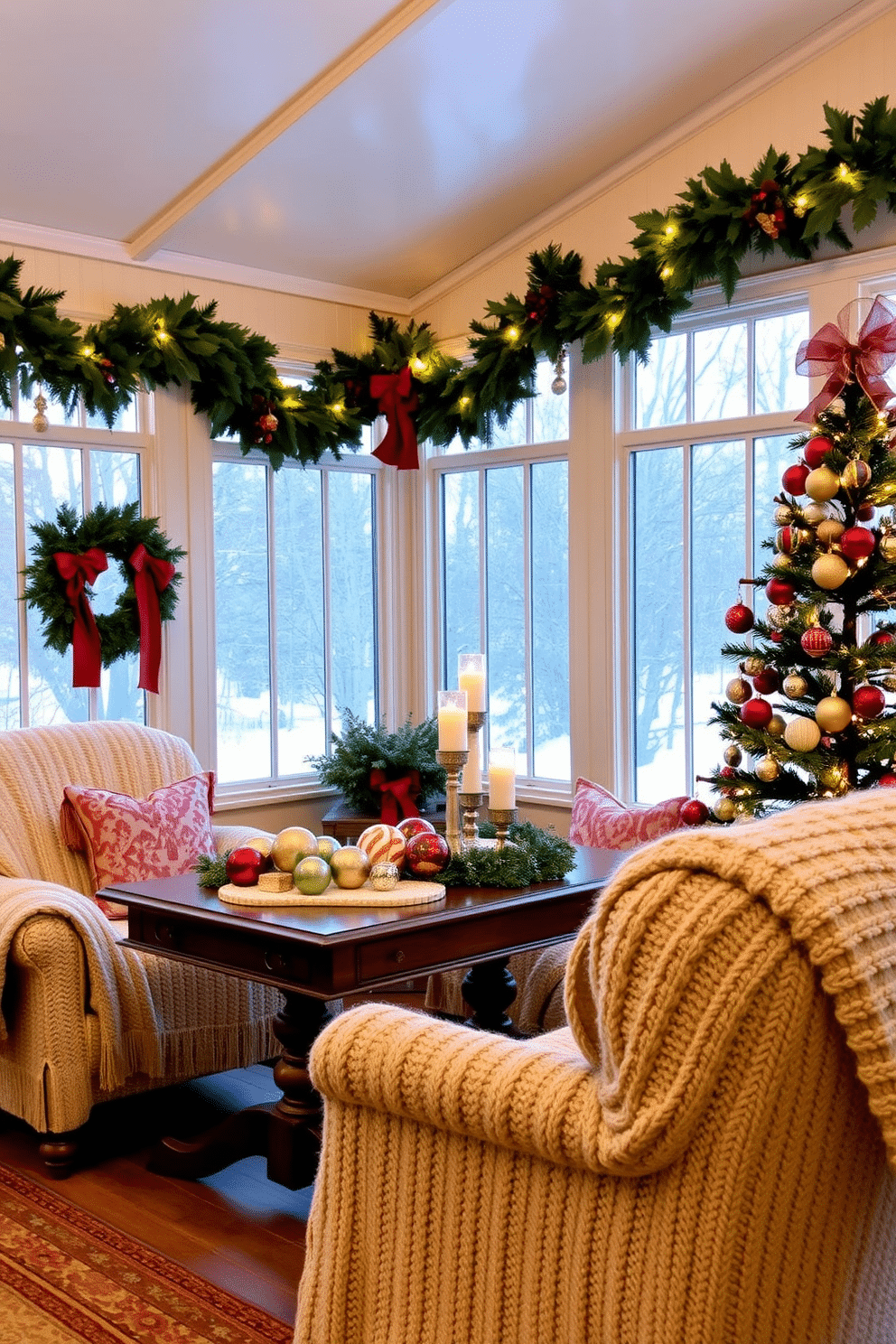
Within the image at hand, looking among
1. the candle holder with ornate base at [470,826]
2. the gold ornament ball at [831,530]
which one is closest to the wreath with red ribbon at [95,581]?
the candle holder with ornate base at [470,826]

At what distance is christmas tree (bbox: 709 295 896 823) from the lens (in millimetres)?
3291

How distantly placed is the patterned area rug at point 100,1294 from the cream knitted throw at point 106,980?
A: 1.39ft

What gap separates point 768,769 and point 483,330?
2311 mm

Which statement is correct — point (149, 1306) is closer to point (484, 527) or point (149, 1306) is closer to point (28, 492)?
point (28, 492)

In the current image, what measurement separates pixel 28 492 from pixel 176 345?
0.73m

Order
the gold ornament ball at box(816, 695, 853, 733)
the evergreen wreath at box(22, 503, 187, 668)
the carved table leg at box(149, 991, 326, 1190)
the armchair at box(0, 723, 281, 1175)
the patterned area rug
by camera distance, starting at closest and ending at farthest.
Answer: the patterned area rug → the carved table leg at box(149, 991, 326, 1190) → the armchair at box(0, 723, 281, 1175) → the gold ornament ball at box(816, 695, 853, 733) → the evergreen wreath at box(22, 503, 187, 668)

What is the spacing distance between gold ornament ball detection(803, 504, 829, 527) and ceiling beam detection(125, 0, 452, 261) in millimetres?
1675

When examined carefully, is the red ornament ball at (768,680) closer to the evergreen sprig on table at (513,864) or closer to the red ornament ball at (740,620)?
the red ornament ball at (740,620)

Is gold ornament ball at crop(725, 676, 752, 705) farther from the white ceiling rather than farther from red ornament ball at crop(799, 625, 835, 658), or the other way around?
the white ceiling

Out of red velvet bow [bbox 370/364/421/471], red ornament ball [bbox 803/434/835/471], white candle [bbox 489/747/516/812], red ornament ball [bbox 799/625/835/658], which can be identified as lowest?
white candle [bbox 489/747/516/812]

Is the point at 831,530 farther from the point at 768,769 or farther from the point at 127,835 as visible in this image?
the point at 127,835

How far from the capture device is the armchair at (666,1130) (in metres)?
1.54

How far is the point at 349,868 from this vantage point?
307 centimetres

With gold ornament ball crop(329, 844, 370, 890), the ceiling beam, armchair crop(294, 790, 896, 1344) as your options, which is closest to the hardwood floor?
gold ornament ball crop(329, 844, 370, 890)
